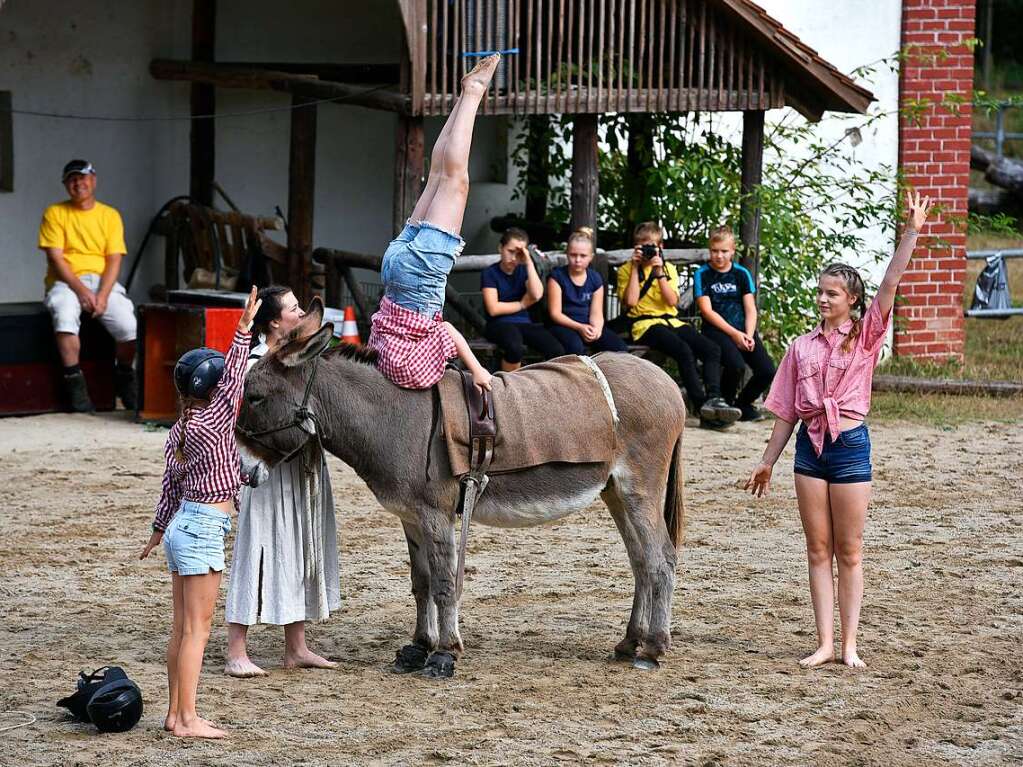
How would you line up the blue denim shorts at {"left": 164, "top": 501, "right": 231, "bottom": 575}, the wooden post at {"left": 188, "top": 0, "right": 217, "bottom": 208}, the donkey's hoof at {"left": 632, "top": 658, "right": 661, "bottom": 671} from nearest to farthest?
the blue denim shorts at {"left": 164, "top": 501, "right": 231, "bottom": 575}, the donkey's hoof at {"left": 632, "top": 658, "right": 661, "bottom": 671}, the wooden post at {"left": 188, "top": 0, "right": 217, "bottom": 208}

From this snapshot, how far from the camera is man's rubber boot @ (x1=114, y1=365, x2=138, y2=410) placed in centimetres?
1168

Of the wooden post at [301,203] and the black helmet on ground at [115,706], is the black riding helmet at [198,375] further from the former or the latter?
the wooden post at [301,203]

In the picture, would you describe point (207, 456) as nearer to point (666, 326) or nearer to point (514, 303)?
point (514, 303)

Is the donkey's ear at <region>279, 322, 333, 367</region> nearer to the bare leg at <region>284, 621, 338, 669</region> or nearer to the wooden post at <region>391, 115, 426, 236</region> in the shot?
the bare leg at <region>284, 621, 338, 669</region>

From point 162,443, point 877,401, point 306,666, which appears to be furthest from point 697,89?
point 306,666

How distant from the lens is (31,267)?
12500 mm

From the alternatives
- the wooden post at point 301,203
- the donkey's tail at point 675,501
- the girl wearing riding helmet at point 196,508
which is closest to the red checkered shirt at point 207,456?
the girl wearing riding helmet at point 196,508

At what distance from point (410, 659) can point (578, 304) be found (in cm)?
536

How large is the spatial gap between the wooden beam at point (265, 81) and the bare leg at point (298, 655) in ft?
18.5

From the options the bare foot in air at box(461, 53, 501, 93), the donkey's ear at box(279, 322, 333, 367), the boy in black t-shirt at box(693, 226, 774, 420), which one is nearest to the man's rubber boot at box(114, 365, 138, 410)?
the boy in black t-shirt at box(693, 226, 774, 420)

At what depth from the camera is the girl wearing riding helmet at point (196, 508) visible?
5285 mm

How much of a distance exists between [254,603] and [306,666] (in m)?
0.39

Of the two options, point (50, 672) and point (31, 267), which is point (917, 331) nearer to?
point (31, 267)

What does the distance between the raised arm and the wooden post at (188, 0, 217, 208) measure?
332 inches
